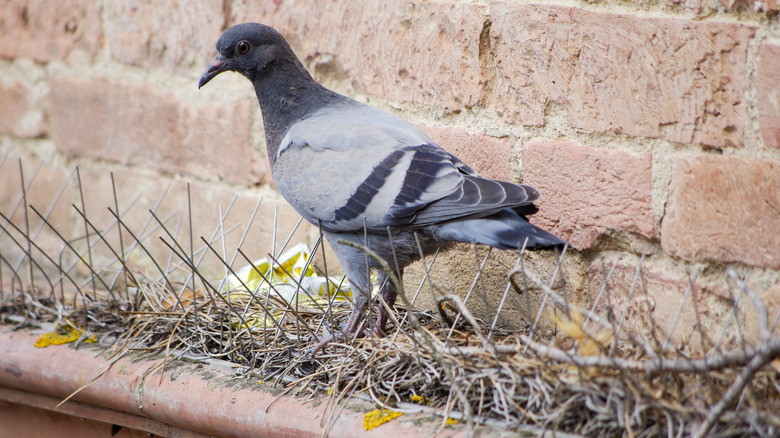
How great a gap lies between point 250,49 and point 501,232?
86cm

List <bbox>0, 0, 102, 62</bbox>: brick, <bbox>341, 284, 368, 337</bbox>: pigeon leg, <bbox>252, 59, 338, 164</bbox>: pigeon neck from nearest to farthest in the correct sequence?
<bbox>341, 284, 368, 337</bbox>: pigeon leg, <bbox>252, 59, 338, 164</bbox>: pigeon neck, <bbox>0, 0, 102, 62</bbox>: brick

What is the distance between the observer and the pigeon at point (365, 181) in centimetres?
149

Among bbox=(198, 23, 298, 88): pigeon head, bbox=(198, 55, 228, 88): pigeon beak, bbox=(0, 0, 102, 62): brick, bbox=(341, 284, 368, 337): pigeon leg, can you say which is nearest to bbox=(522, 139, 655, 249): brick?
bbox=(341, 284, 368, 337): pigeon leg

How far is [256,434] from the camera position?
4.39 feet

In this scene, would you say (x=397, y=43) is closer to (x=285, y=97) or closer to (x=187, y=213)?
(x=285, y=97)

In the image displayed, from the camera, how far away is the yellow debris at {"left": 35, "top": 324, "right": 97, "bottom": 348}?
5.62ft

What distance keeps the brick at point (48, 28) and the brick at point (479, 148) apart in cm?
136

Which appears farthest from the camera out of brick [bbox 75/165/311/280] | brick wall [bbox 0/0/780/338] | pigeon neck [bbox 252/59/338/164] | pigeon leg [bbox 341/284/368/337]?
brick [bbox 75/165/311/280]

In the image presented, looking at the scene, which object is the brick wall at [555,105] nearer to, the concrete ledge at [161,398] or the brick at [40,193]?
the brick at [40,193]

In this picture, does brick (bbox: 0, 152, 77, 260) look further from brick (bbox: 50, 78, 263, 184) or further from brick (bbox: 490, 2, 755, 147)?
brick (bbox: 490, 2, 755, 147)

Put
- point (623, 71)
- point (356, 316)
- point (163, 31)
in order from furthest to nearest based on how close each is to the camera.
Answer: point (163, 31), point (356, 316), point (623, 71)

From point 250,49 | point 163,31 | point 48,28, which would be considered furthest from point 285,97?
point 48,28

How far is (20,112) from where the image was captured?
2.71 meters

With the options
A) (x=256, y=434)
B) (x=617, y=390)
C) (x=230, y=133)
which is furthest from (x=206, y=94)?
(x=617, y=390)
